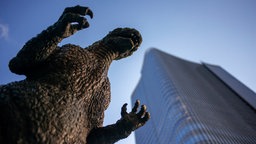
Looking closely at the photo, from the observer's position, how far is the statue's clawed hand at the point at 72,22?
223cm

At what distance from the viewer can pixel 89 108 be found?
2.46 meters

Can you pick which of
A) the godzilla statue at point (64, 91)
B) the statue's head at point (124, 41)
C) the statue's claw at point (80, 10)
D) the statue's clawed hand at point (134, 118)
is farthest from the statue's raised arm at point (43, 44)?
the statue's clawed hand at point (134, 118)

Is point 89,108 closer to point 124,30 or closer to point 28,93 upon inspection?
Answer: point 28,93

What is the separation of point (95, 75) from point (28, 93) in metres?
0.86

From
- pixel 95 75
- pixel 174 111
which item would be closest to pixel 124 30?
pixel 95 75

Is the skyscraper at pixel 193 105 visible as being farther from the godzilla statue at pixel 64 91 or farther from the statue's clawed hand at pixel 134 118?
the godzilla statue at pixel 64 91

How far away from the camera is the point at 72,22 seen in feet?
7.43

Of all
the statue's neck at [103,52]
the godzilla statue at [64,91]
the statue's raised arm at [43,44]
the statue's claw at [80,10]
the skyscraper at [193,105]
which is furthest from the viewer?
the skyscraper at [193,105]

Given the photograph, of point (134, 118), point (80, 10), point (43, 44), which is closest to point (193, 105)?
point (134, 118)

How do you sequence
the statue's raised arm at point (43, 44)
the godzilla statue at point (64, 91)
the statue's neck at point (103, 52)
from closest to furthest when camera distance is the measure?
the godzilla statue at point (64, 91), the statue's raised arm at point (43, 44), the statue's neck at point (103, 52)

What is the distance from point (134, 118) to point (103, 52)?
1.00 meters

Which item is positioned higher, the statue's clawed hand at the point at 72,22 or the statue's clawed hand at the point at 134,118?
the statue's clawed hand at the point at 72,22

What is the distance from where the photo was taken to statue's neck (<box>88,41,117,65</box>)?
2816mm

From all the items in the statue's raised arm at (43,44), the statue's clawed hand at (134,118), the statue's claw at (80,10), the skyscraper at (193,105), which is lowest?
the statue's clawed hand at (134,118)
